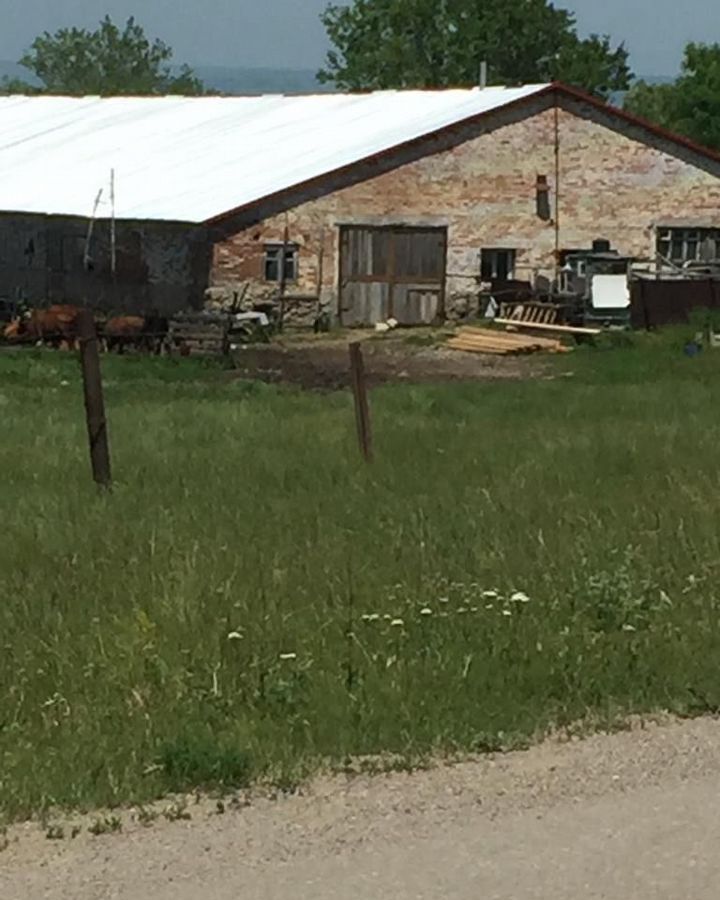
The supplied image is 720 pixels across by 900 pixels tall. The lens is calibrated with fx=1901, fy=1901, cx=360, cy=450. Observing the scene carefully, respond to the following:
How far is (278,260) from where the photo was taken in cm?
3728

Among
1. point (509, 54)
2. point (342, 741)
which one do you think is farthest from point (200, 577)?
point (509, 54)

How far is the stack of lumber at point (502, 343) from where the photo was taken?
34.0m

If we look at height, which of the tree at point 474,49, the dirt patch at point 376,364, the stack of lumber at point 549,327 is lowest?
the dirt patch at point 376,364

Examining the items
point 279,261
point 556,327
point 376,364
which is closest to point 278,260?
point 279,261

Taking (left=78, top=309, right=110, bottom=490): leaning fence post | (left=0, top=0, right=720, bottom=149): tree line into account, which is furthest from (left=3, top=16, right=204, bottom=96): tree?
(left=78, top=309, right=110, bottom=490): leaning fence post

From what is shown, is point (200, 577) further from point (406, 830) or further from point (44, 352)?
point (44, 352)

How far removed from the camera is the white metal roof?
1483 inches

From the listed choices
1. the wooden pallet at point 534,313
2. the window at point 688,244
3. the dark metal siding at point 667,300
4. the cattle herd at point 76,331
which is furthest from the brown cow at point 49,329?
the window at point 688,244

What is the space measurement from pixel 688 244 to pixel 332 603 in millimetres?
33300

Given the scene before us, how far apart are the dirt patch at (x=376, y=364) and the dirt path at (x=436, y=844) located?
860 inches

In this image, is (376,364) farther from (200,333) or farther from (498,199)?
(498,199)

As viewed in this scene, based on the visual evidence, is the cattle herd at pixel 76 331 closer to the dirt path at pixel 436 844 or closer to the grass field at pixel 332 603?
the grass field at pixel 332 603

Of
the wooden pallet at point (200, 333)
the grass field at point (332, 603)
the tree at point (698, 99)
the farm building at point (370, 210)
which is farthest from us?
the tree at point (698, 99)

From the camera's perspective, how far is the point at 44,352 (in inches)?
1259
